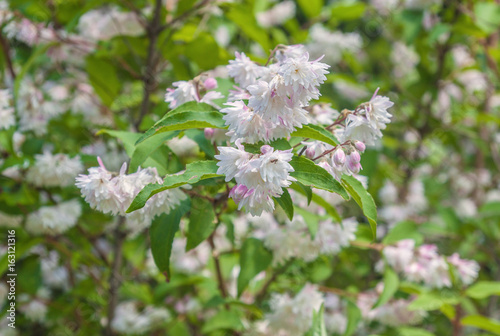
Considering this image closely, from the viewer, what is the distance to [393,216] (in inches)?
86.0

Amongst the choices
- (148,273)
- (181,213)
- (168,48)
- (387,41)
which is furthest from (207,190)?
(387,41)

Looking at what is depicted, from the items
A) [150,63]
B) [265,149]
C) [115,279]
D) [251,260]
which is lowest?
[115,279]

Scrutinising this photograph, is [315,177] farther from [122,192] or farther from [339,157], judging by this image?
[122,192]

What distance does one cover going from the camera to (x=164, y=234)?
87 centimetres

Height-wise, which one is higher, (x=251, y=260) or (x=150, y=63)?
(x=150, y=63)

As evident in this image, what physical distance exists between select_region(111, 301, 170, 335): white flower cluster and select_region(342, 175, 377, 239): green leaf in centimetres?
114

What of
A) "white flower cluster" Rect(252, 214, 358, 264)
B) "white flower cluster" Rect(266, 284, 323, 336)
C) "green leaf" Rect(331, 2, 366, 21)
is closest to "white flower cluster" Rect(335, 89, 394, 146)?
"white flower cluster" Rect(252, 214, 358, 264)

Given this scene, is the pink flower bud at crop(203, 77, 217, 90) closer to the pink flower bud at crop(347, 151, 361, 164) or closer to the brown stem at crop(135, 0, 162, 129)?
the pink flower bud at crop(347, 151, 361, 164)

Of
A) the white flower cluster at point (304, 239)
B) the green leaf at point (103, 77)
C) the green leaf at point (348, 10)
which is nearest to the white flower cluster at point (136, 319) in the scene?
the white flower cluster at point (304, 239)

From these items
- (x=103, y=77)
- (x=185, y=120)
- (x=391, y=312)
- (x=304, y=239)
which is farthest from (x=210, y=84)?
(x=391, y=312)

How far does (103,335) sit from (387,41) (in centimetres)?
211

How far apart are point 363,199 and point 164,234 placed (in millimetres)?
367

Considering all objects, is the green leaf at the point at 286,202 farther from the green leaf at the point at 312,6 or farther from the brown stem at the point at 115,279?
the green leaf at the point at 312,6

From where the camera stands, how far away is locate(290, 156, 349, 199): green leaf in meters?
0.73
